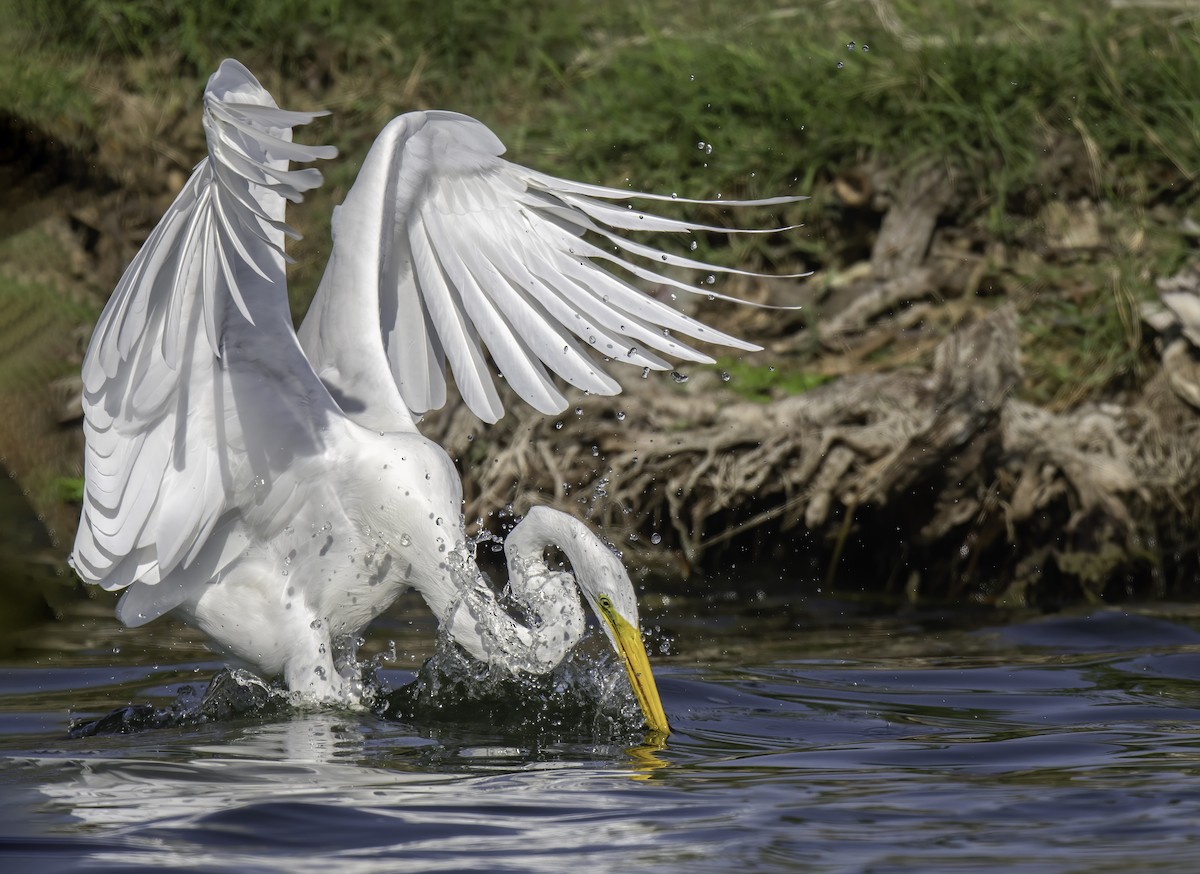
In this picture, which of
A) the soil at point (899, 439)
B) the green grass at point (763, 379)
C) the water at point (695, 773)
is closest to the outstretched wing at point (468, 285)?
the water at point (695, 773)

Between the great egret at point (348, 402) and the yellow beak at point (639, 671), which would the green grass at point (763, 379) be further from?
the yellow beak at point (639, 671)

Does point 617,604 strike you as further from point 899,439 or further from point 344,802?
point 899,439

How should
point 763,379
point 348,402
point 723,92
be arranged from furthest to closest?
1. point 723,92
2. point 763,379
3. point 348,402

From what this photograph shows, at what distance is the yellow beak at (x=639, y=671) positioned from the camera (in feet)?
14.5

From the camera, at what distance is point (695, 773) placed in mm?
3957

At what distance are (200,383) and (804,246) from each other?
3.67 meters

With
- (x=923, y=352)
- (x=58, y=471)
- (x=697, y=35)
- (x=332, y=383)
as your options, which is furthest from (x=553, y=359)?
(x=697, y=35)

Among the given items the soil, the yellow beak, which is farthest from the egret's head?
the soil

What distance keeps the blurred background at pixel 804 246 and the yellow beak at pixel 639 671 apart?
1.97 meters

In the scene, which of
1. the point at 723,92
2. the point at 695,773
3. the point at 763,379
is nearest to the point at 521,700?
the point at 695,773

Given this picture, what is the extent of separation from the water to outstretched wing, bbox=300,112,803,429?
0.99 metres

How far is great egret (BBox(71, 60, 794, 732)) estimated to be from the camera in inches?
165

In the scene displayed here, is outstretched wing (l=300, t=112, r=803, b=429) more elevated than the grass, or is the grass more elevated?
the grass

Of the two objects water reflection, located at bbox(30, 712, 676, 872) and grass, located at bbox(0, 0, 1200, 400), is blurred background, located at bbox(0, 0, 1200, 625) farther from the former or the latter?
water reflection, located at bbox(30, 712, 676, 872)
